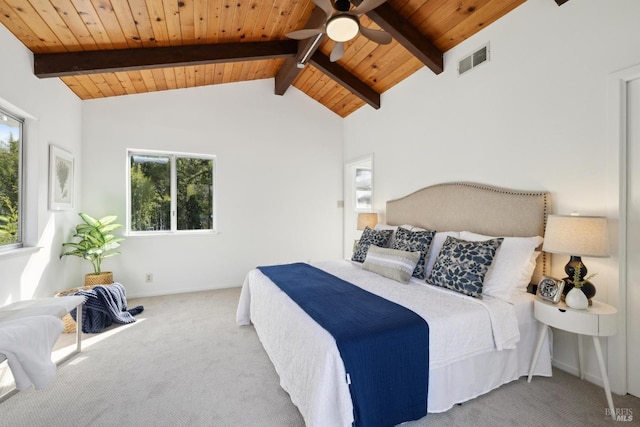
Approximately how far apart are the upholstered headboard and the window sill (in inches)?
148

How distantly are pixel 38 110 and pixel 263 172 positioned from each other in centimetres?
261

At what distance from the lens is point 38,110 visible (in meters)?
2.77

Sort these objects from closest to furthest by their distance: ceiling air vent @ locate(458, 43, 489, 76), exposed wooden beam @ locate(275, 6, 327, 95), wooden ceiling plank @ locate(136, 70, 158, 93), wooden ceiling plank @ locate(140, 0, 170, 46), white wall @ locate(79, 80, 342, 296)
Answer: wooden ceiling plank @ locate(140, 0, 170, 46), ceiling air vent @ locate(458, 43, 489, 76), exposed wooden beam @ locate(275, 6, 327, 95), wooden ceiling plank @ locate(136, 70, 158, 93), white wall @ locate(79, 80, 342, 296)

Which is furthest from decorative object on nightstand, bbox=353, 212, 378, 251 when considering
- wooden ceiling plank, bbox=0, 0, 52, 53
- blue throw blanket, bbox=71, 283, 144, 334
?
wooden ceiling plank, bbox=0, 0, 52, 53

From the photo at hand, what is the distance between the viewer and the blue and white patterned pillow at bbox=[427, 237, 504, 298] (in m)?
2.15

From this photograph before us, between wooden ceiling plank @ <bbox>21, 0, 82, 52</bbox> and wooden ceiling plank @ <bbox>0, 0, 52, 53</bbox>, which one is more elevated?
wooden ceiling plank @ <bbox>21, 0, 82, 52</bbox>

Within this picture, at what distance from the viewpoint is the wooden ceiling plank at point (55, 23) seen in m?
2.18

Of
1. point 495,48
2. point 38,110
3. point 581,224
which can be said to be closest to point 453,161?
point 495,48

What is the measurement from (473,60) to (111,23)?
3.33 meters

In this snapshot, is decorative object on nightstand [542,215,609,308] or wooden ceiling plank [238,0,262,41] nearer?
decorative object on nightstand [542,215,609,308]

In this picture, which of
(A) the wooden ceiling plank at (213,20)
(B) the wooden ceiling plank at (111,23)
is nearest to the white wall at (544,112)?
(A) the wooden ceiling plank at (213,20)

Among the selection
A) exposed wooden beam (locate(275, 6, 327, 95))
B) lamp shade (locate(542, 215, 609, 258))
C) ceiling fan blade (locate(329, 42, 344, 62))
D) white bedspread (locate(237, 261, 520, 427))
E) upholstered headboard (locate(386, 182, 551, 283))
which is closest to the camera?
white bedspread (locate(237, 261, 520, 427))

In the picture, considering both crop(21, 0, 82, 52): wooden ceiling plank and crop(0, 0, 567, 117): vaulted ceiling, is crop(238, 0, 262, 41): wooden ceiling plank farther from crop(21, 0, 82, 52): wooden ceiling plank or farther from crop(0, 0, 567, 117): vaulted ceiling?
crop(21, 0, 82, 52): wooden ceiling plank

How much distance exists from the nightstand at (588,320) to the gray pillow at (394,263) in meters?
0.92
